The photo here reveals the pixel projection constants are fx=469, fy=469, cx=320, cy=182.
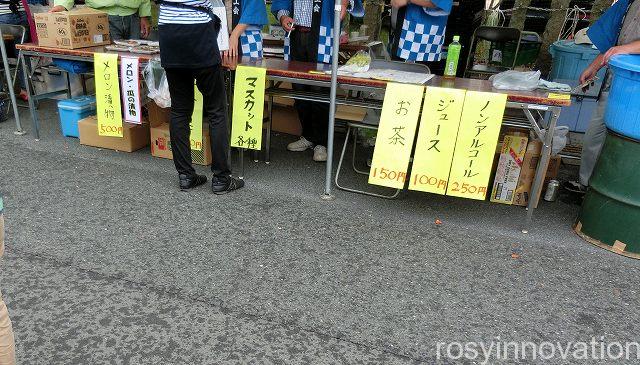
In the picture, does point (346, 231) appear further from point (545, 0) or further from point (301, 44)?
point (545, 0)

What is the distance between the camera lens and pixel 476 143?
3227 mm

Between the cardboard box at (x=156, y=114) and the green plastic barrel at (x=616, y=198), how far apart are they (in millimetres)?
3629

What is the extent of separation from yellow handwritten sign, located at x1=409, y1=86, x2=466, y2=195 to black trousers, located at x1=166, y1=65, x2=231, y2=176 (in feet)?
5.03

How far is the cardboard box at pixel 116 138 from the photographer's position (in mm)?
4676

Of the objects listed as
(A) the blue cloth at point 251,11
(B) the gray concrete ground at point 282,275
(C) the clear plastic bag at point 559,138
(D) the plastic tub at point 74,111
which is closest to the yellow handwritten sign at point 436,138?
(B) the gray concrete ground at point 282,275

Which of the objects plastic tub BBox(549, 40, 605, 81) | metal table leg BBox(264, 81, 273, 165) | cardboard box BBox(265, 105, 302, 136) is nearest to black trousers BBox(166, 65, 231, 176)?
metal table leg BBox(264, 81, 273, 165)

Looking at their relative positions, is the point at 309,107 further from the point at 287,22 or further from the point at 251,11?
the point at 251,11

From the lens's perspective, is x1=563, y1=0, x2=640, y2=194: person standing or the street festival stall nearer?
the street festival stall

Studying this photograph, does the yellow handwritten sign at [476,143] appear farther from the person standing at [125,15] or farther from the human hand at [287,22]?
the person standing at [125,15]

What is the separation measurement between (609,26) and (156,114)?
4051 mm

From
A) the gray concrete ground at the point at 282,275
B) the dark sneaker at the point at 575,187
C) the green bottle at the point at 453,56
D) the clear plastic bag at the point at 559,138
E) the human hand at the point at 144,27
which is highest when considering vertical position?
the green bottle at the point at 453,56

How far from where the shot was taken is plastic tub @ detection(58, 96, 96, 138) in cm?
488

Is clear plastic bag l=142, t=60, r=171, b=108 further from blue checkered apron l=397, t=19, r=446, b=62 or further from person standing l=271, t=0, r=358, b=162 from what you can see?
blue checkered apron l=397, t=19, r=446, b=62

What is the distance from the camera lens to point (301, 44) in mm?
4645
